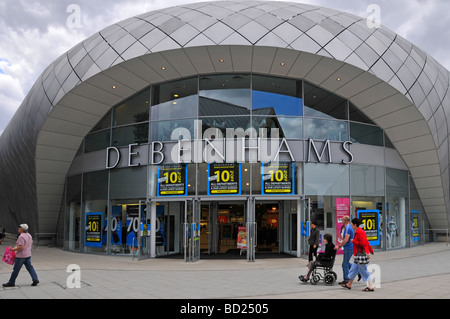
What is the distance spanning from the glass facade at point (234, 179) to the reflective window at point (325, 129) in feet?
0.13

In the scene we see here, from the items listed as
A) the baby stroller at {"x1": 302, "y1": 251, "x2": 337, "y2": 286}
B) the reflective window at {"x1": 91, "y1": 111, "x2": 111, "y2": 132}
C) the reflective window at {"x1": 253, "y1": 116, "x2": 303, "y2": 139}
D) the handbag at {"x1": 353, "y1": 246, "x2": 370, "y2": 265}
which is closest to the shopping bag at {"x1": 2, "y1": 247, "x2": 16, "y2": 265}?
the baby stroller at {"x1": 302, "y1": 251, "x2": 337, "y2": 286}

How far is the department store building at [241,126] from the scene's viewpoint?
51.6 ft

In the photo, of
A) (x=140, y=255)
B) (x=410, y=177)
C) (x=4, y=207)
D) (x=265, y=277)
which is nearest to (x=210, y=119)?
(x=140, y=255)

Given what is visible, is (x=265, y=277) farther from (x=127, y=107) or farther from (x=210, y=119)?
(x=127, y=107)

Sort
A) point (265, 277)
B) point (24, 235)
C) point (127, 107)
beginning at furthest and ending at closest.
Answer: point (127, 107) → point (265, 277) → point (24, 235)

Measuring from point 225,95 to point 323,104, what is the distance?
4.07m

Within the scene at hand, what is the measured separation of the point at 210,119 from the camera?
16609 millimetres

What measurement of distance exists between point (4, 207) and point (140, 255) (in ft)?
68.2

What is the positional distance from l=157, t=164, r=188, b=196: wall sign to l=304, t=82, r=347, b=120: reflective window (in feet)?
18.0

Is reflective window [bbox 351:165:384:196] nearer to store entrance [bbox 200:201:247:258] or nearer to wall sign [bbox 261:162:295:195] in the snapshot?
wall sign [bbox 261:162:295:195]

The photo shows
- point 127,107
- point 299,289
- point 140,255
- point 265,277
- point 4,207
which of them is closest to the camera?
point 299,289

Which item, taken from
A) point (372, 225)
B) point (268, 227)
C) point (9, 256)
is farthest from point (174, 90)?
point (372, 225)

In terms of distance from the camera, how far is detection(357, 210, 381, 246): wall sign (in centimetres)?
1762

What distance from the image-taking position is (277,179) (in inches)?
634
